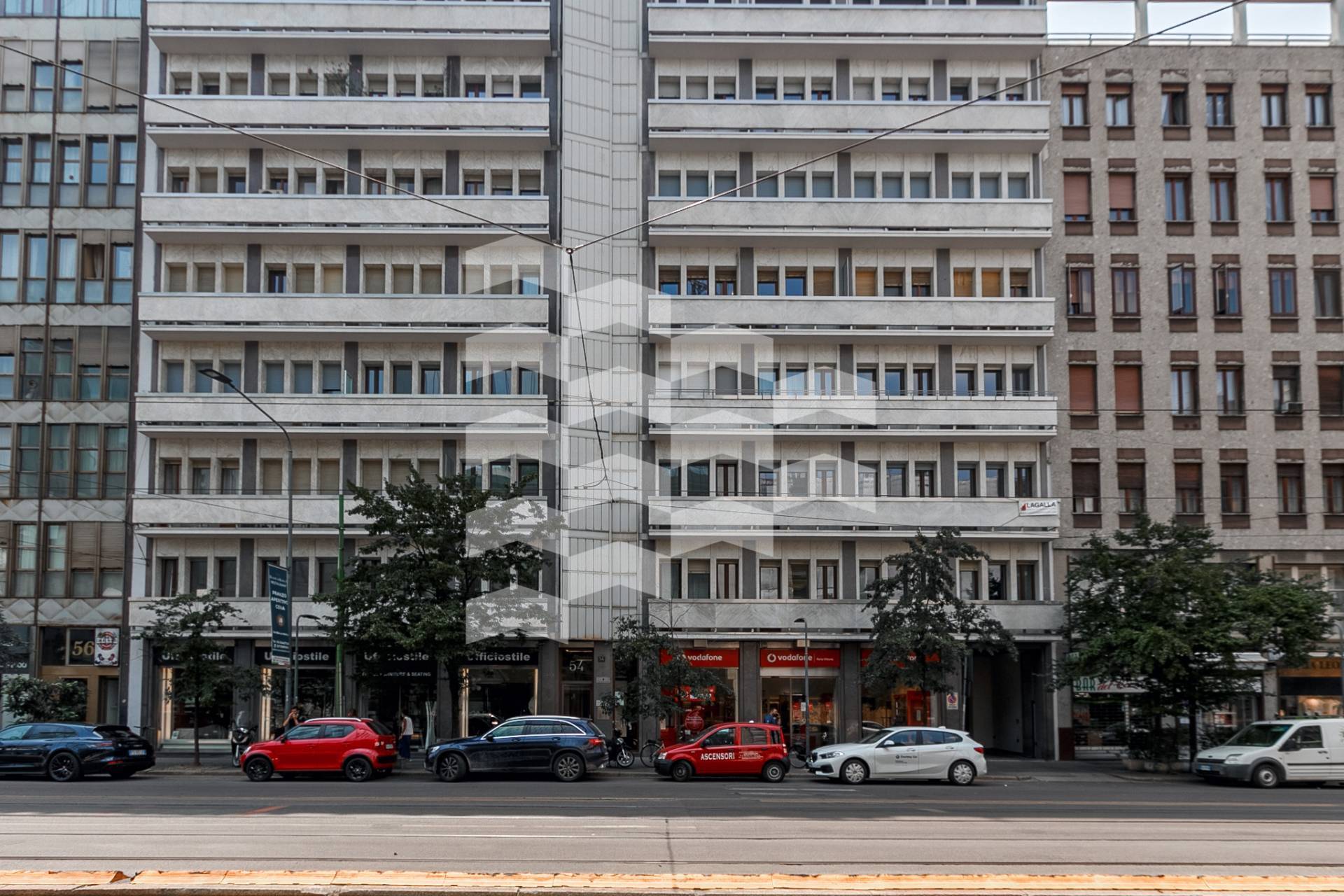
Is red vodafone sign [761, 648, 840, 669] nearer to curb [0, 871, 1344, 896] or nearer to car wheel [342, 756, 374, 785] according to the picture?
car wheel [342, 756, 374, 785]

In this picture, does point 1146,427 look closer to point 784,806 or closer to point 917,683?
point 917,683

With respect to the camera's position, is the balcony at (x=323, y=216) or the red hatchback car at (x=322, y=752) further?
the balcony at (x=323, y=216)

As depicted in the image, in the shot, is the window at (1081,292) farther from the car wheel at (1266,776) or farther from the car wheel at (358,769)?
the car wheel at (358,769)

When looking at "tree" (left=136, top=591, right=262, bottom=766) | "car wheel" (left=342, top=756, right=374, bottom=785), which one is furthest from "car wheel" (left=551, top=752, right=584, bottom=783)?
"tree" (left=136, top=591, right=262, bottom=766)

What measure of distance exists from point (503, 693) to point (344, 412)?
34.4 feet

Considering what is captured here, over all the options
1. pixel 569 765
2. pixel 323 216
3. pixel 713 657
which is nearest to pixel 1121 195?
pixel 713 657

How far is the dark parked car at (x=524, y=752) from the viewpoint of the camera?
27906 millimetres

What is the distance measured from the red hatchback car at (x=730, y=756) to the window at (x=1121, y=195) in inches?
907

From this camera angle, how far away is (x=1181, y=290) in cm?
4147

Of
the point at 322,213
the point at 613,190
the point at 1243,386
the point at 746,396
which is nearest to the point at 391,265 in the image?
the point at 322,213

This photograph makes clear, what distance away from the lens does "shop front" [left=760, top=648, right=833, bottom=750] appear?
40062 millimetres

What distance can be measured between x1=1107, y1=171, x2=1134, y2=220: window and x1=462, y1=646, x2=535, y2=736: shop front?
75.9 feet

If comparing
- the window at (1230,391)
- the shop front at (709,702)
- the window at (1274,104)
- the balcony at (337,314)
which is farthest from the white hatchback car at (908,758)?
the window at (1274,104)

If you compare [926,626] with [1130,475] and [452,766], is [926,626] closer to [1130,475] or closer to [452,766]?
[1130,475]
